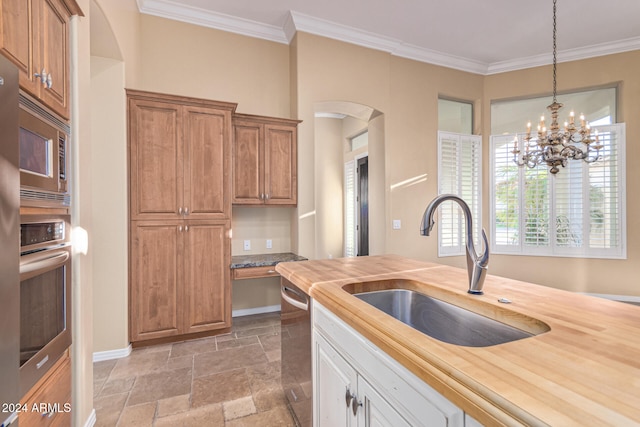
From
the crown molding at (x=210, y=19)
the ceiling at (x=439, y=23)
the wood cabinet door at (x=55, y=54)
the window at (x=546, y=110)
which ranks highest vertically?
the ceiling at (x=439, y=23)

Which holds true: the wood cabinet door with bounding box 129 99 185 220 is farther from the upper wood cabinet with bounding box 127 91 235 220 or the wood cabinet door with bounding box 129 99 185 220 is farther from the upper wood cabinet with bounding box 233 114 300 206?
the upper wood cabinet with bounding box 233 114 300 206

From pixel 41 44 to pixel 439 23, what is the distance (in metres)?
4.07

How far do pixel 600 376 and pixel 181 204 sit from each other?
9.93 feet

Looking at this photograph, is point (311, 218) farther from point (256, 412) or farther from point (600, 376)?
point (600, 376)

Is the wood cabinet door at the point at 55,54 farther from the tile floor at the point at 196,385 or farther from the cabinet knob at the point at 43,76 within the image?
the tile floor at the point at 196,385

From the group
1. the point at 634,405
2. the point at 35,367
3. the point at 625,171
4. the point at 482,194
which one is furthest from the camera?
the point at 482,194

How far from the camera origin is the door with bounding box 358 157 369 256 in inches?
220

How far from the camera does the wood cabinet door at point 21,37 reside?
104cm

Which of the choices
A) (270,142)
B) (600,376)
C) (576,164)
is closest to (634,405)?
(600,376)

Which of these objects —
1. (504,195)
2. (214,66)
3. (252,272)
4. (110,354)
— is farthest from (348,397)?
(504,195)

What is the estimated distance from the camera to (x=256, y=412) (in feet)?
6.33

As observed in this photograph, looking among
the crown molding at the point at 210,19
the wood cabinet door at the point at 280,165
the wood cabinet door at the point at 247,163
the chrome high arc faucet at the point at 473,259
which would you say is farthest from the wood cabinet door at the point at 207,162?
the chrome high arc faucet at the point at 473,259

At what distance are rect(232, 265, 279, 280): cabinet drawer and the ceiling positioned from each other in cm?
290

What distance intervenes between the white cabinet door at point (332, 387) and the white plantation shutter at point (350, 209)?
4.63 meters
